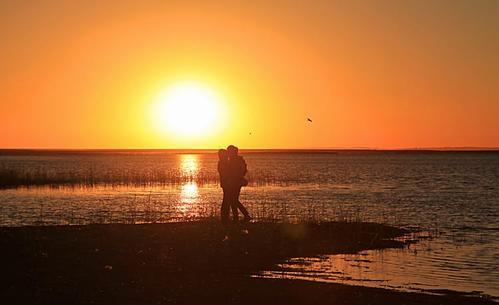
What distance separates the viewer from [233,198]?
23031 millimetres

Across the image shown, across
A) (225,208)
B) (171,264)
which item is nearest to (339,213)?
(225,208)

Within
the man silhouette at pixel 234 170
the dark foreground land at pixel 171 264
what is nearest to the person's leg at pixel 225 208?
the man silhouette at pixel 234 170

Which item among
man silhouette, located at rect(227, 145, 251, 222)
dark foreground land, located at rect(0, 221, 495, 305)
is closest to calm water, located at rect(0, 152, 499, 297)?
dark foreground land, located at rect(0, 221, 495, 305)

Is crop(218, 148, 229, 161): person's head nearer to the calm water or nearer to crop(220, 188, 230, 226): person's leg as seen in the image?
crop(220, 188, 230, 226): person's leg

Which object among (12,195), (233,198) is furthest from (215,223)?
(12,195)

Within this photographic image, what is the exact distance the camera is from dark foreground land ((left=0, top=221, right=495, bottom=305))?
13.9m

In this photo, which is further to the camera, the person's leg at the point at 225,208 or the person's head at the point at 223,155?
the person's leg at the point at 225,208

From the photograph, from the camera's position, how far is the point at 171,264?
17750mm

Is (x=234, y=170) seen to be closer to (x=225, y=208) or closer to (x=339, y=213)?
(x=225, y=208)

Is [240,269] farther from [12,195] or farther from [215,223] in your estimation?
[12,195]

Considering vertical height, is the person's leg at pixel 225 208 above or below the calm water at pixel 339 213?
above

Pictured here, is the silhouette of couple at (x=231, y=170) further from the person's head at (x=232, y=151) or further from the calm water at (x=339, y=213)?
the calm water at (x=339, y=213)

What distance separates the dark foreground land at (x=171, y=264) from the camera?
1388cm

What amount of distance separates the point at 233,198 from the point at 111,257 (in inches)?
232
